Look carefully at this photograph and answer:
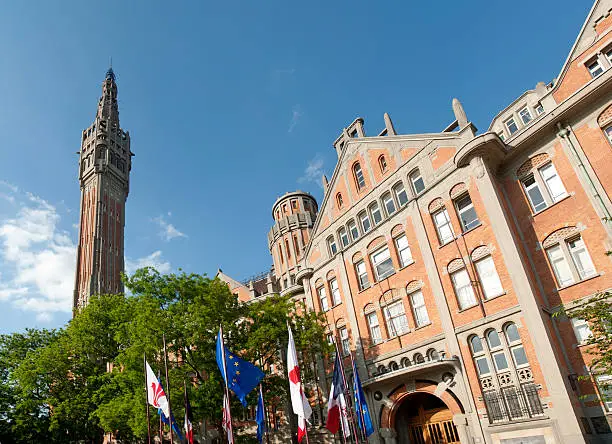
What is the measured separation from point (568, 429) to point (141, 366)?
20453 mm

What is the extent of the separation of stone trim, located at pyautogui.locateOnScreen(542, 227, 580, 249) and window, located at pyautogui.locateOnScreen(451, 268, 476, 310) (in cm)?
397

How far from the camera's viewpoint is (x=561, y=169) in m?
19.9

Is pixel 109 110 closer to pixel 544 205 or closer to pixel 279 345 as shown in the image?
pixel 279 345

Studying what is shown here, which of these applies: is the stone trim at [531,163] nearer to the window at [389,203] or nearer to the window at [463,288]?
the window at [463,288]

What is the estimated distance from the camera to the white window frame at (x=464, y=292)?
2158cm

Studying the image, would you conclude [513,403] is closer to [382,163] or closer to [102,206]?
[382,163]

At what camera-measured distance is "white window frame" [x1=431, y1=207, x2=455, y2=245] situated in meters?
23.2

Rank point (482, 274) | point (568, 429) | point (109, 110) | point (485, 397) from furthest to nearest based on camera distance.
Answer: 1. point (109, 110)
2. point (482, 274)
3. point (485, 397)
4. point (568, 429)

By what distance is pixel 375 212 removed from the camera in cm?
2844

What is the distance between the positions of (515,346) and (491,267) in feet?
12.5

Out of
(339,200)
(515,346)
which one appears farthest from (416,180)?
(515,346)

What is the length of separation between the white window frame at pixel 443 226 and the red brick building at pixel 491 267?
83 mm

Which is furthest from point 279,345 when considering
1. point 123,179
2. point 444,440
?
point 123,179

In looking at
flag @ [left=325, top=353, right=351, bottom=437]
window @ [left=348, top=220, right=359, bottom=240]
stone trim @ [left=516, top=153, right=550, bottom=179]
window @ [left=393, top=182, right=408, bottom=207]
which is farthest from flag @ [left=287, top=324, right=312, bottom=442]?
window @ [left=348, top=220, right=359, bottom=240]
